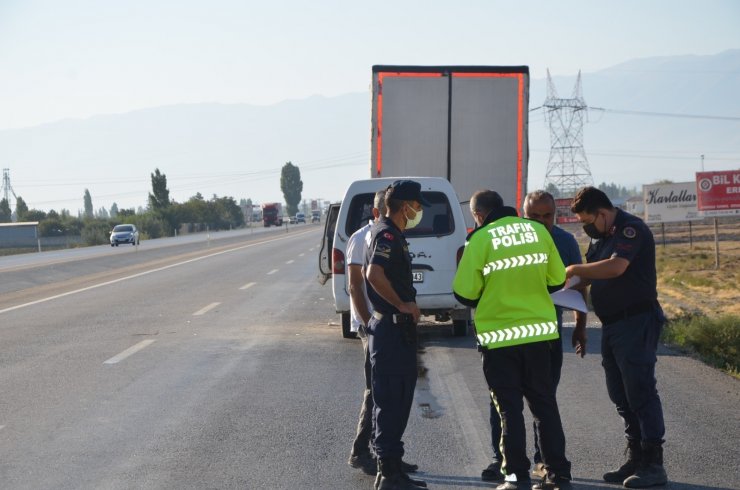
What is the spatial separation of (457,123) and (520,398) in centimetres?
991

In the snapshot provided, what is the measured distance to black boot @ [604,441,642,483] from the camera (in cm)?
627

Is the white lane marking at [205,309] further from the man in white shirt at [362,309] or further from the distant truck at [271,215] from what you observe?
the distant truck at [271,215]

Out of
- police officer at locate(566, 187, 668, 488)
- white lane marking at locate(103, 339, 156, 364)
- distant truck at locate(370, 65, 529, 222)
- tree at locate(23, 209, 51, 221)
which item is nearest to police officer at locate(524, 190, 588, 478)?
police officer at locate(566, 187, 668, 488)

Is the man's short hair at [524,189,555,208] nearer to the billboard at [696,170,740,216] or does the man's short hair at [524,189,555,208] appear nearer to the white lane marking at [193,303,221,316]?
the white lane marking at [193,303,221,316]

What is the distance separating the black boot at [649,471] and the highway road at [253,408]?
0.44 ft

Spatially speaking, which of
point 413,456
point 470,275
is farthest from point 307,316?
point 470,275

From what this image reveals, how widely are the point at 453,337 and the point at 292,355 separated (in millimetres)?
2639

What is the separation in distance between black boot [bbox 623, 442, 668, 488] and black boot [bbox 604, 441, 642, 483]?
0.28 feet

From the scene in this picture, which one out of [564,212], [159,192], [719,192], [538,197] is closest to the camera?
[538,197]

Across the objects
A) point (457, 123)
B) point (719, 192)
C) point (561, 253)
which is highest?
point (457, 123)

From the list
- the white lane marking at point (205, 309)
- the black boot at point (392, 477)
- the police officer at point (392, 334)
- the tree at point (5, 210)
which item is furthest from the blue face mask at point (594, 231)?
the tree at point (5, 210)

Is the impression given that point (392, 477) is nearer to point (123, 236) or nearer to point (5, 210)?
point (123, 236)

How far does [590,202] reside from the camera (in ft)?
20.9

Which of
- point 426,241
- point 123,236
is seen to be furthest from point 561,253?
point 123,236
